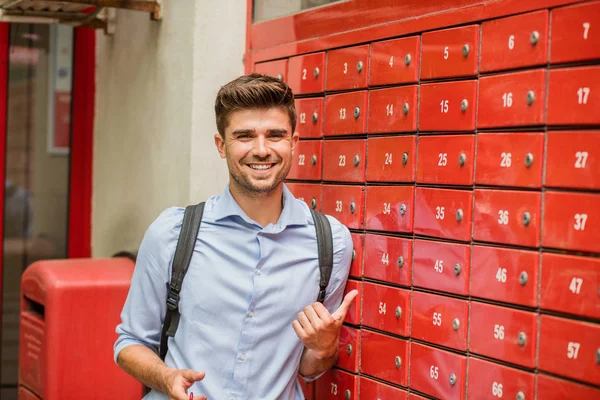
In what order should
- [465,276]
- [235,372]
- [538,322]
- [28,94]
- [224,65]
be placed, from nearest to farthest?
[538,322] → [465,276] → [235,372] → [224,65] → [28,94]

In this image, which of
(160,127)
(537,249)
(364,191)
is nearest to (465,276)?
(537,249)

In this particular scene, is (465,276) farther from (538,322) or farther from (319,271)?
(319,271)

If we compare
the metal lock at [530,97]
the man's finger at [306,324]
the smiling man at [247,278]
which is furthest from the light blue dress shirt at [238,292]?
the metal lock at [530,97]

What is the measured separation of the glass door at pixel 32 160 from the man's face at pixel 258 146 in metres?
2.49

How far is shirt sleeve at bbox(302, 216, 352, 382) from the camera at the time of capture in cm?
253

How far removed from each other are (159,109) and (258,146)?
1249mm

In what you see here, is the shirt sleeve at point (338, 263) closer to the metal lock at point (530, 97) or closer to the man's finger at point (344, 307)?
the man's finger at point (344, 307)

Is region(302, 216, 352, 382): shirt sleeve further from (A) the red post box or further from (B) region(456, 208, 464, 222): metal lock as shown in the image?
(A) the red post box

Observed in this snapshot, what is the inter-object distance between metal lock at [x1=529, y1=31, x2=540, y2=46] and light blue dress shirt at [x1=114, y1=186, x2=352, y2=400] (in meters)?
0.88

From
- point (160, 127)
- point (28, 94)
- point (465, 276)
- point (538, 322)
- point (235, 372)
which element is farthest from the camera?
point (28, 94)

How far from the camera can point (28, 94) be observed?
4.62m

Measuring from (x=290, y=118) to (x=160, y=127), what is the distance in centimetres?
118

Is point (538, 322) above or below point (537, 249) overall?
below

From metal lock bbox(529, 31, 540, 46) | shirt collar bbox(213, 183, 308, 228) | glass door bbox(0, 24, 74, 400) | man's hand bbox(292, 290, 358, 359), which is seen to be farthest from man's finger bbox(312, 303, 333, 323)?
glass door bbox(0, 24, 74, 400)
